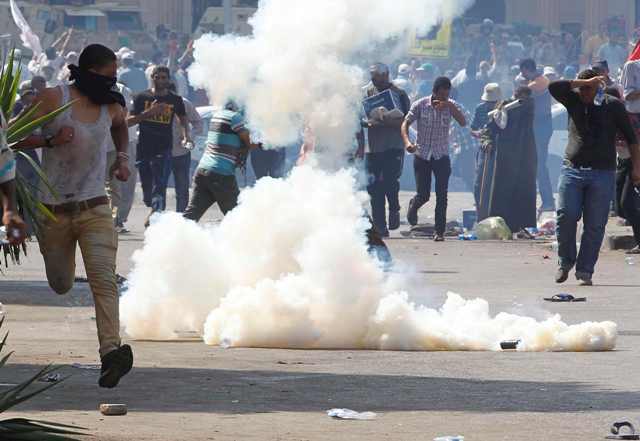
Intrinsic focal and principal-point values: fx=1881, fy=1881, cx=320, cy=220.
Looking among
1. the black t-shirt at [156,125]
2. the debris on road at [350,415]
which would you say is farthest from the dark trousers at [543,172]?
the debris on road at [350,415]

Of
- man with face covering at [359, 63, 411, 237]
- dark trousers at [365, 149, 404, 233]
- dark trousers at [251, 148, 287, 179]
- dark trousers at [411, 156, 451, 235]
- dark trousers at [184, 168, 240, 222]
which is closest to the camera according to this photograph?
dark trousers at [184, 168, 240, 222]

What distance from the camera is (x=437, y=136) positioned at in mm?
22047

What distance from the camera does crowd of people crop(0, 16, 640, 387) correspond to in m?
9.77

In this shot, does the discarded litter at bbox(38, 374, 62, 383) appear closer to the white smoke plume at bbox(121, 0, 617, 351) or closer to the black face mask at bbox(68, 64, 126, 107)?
the black face mask at bbox(68, 64, 126, 107)

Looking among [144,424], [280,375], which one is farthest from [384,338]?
[144,424]

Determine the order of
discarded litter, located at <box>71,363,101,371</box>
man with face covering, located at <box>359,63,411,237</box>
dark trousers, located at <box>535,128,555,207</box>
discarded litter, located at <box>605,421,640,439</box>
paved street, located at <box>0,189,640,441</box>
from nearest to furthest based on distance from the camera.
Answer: discarded litter, located at <box>605,421,640,439</box>
paved street, located at <box>0,189,640,441</box>
discarded litter, located at <box>71,363,101,371</box>
man with face covering, located at <box>359,63,411,237</box>
dark trousers, located at <box>535,128,555,207</box>

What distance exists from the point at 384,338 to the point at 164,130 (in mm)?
10717

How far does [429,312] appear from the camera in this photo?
38.2 feet

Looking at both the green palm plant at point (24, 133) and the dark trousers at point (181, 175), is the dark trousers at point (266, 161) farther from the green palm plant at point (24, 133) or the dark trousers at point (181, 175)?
the green palm plant at point (24, 133)

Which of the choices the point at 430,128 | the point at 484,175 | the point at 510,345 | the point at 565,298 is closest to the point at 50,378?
the point at 510,345

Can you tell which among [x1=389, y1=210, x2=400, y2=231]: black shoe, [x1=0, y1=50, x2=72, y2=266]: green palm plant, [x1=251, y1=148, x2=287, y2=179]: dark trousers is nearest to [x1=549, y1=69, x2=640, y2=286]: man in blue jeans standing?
[x1=0, y1=50, x2=72, y2=266]: green palm plant

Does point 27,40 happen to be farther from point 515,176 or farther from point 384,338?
point 384,338

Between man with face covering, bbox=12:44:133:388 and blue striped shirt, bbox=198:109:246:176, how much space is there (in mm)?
4988

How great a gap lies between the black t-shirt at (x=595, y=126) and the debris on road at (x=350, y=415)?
23.3 ft
